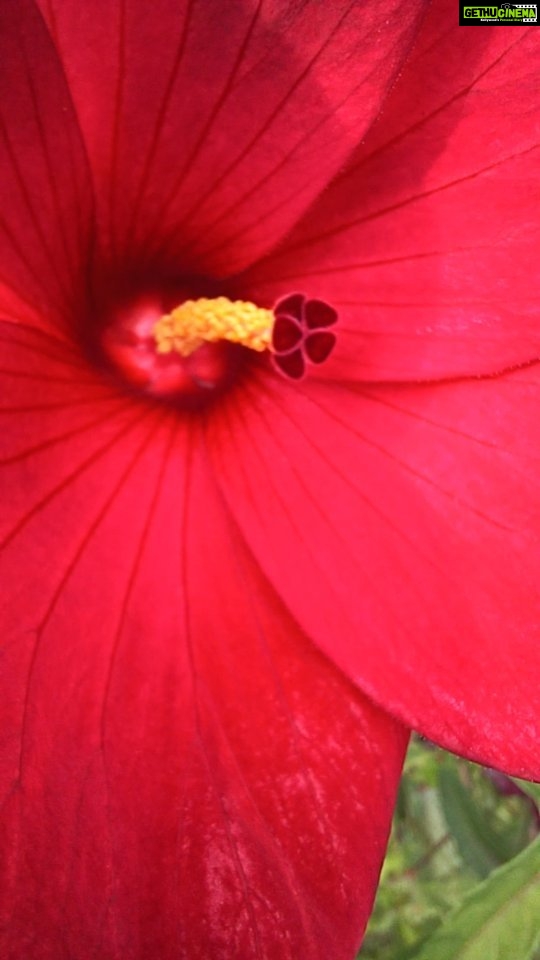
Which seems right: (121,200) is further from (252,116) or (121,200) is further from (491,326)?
(491,326)

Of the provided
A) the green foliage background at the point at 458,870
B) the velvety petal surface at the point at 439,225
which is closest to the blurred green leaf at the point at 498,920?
the green foliage background at the point at 458,870

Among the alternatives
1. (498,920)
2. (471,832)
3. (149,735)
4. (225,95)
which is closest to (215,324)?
(225,95)

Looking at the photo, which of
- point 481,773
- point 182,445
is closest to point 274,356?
point 182,445

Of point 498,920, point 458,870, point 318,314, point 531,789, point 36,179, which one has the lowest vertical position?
point 458,870

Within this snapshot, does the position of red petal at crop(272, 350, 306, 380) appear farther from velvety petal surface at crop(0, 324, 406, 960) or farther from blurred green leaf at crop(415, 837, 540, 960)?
blurred green leaf at crop(415, 837, 540, 960)

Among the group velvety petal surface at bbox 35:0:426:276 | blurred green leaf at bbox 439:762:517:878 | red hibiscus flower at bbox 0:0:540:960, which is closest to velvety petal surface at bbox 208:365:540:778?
red hibiscus flower at bbox 0:0:540:960

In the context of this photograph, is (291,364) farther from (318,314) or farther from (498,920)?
(498,920)

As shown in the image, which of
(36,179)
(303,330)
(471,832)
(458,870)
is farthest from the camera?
(458,870)

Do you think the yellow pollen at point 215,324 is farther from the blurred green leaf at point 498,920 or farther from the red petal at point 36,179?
the blurred green leaf at point 498,920
